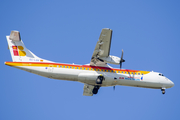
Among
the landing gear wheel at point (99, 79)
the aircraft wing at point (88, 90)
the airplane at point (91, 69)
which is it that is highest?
the airplane at point (91, 69)

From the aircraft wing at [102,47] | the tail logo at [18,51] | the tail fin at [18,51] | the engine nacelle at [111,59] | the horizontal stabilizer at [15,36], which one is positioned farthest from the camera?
the tail logo at [18,51]

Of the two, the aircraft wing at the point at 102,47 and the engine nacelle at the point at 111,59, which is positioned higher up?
the aircraft wing at the point at 102,47

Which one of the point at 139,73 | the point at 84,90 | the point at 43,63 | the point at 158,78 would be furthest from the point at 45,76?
the point at 158,78

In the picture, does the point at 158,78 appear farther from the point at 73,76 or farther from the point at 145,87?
the point at 73,76

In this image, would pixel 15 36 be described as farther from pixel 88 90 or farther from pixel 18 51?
pixel 88 90

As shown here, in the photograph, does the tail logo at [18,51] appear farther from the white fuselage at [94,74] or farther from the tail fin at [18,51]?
the white fuselage at [94,74]

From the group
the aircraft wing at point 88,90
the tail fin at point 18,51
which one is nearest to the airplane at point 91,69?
the tail fin at point 18,51

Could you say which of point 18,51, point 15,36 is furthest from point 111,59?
point 15,36

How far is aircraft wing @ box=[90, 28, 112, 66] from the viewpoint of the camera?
101 ft

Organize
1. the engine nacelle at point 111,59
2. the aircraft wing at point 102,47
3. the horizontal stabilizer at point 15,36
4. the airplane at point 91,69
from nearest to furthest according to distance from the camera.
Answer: the aircraft wing at point 102,47
the horizontal stabilizer at point 15,36
the airplane at point 91,69
the engine nacelle at point 111,59

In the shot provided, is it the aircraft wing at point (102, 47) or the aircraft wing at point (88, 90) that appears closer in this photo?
the aircraft wing at point (102, 47)

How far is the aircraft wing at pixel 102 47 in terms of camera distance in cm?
3076

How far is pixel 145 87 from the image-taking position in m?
36.2

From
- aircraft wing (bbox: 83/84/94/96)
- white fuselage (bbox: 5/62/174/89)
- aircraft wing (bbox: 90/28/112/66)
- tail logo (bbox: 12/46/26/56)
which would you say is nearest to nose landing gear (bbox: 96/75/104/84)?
white fuselage (bbox: 5/62/174/89)
